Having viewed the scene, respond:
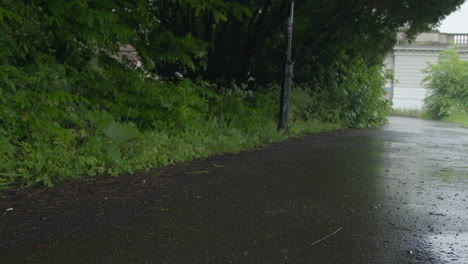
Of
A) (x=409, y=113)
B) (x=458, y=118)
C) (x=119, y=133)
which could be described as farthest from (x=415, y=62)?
(x=119, y=133)

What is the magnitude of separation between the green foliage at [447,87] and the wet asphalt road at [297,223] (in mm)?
22655

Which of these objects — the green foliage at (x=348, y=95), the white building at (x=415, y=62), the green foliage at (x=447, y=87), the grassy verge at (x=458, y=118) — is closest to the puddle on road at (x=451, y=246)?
the green foliage at (x=348, y=95)

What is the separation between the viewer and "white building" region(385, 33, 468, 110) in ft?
105

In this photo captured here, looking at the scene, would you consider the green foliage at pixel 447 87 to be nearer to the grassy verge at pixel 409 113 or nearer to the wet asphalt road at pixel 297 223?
the grassy verge at pixel 409 113

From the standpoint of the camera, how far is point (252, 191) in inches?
179

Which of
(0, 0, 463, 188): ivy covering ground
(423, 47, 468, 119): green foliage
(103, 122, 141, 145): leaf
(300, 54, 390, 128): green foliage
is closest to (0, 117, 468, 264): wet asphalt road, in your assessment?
(103, 122, 141, 145): leaf

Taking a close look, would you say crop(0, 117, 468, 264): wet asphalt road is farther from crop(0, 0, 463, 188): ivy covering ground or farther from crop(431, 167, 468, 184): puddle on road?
crop(0, 0, 463, 188): ivy covering ground

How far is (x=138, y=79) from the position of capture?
7000 millimetres

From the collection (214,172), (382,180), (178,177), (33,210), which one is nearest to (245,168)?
(214,172)

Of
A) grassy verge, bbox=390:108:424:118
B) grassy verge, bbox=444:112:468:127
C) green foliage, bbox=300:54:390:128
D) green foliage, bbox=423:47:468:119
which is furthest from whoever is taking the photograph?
grassy verge, bbox=390:108:424:118

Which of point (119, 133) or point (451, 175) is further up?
point (119, 133)

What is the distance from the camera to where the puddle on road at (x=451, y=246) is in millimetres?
2809

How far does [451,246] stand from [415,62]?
109 feet

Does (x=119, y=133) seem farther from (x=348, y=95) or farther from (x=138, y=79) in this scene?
(x=348, y=95)
